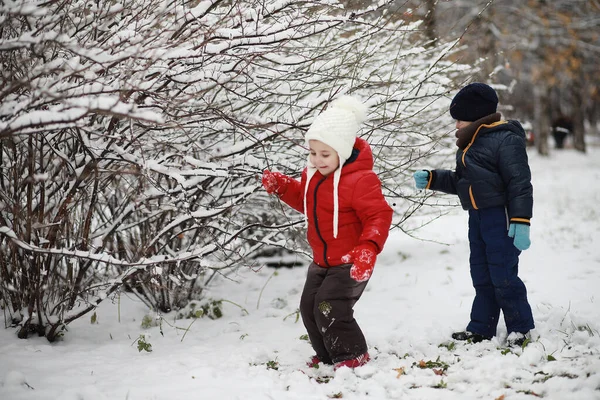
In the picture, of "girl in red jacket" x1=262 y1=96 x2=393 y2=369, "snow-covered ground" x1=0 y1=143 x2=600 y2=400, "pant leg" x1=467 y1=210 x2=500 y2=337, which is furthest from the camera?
"pant leg" x1=467 y1=210 x2=500 y2=337

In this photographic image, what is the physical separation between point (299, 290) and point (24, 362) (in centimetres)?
238

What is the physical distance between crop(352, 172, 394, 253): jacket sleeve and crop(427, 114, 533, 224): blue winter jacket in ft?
2.18

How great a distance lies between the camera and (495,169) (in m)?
3.04

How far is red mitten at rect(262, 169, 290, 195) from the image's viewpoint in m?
3.01

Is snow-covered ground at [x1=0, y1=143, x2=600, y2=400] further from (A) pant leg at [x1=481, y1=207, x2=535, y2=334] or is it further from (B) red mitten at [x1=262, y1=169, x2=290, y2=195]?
(B) red mitten at [x1=262, y1=169, x2=290, y2=195]

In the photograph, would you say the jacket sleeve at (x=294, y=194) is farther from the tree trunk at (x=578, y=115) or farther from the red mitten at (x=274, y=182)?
the tree trunk at (x=578, y=115)

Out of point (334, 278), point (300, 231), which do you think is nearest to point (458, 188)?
point (334, 278)

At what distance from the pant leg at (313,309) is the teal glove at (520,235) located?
1.06 m

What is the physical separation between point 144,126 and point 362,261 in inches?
56.1

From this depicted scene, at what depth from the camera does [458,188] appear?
10.5 ft

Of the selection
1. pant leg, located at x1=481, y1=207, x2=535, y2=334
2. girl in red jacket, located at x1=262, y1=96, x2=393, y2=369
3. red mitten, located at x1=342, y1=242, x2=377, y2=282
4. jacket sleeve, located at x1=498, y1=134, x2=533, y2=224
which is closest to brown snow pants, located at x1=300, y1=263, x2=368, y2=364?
girl in red jacket, located at x1=262, y1=96, x2=393, y2=369

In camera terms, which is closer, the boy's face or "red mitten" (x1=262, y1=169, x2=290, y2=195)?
"red mitten" (x1=262, y1=169, x2=290, y2=195)

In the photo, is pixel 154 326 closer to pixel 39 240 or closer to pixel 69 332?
pixel 69 332

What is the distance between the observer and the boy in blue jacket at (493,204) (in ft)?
9.63
